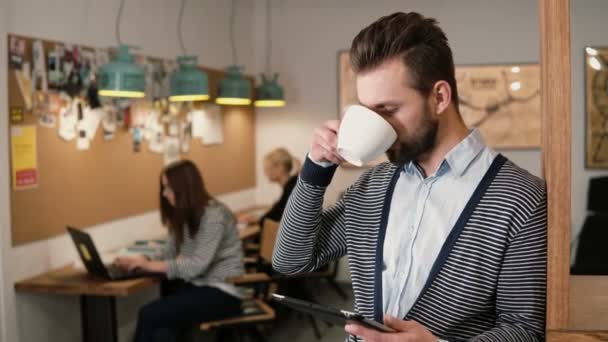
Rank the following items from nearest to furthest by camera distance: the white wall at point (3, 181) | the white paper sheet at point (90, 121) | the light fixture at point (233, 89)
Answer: the white wall at point (3, 181) < the white paper sheet at point (90, 121) < the light fixture at point (233, 89)

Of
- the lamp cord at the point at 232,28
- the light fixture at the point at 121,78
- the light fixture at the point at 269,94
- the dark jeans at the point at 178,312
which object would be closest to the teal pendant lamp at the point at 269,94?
the light fixture at the point at 269,94

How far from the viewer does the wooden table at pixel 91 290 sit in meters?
3.41

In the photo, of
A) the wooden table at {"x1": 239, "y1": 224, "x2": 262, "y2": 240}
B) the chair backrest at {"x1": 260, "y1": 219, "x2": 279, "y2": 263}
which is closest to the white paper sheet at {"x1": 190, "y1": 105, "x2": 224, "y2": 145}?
the wooden table at {"x1": 239, "y1": 224, "x2": 262, "y2": 240}

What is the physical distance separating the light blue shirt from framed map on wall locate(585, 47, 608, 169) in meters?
0.32

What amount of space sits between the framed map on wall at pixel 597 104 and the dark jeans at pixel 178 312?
2947 mm

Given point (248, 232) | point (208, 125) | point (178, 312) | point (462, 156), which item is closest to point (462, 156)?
point (462, 156)

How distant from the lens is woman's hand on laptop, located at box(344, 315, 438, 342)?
113 cm

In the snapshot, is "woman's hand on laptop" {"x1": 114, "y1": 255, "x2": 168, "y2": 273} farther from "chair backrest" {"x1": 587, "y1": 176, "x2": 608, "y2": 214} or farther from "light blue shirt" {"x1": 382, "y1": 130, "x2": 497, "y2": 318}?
"chair backrest" {"x1": 587, "y1": 176, "x2": 608, "y2": 214}

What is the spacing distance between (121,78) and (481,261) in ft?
9.14

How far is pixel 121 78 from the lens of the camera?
3.65 m

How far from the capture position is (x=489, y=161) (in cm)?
130

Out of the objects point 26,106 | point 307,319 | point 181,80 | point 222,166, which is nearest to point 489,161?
point 26,106

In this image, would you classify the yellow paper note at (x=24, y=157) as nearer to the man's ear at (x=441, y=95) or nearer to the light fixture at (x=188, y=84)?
the light fixture at (x=188, y=84)

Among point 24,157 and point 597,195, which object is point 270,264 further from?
point 597,195
